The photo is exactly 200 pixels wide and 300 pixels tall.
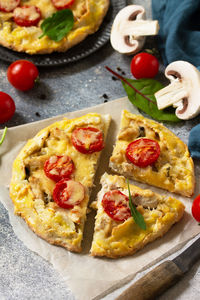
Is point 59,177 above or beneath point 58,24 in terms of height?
beneath

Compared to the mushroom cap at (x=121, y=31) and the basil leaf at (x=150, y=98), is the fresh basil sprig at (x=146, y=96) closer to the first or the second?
the basil leaf at (x=150, y=98)

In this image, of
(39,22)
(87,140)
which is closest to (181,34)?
(39,22)

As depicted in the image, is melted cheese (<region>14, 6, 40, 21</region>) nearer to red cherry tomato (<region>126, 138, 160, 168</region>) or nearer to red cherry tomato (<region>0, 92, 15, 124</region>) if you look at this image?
red cherry tomato (<region>0, 92, 15, 124</region>)

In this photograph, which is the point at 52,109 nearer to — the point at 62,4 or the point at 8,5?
the point at 62,4

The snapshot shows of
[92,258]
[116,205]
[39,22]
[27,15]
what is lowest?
[92,258]

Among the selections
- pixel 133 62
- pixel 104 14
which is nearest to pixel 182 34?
pixel 133 62

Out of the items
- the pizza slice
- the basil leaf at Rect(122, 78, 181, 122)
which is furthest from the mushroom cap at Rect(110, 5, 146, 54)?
the pizza slice
